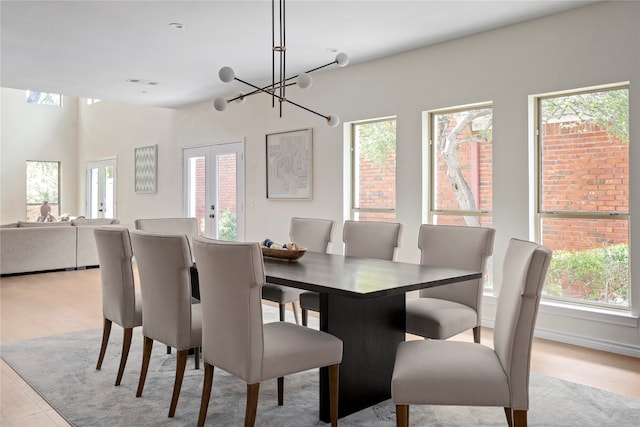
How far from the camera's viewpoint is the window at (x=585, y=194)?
12.6 ft

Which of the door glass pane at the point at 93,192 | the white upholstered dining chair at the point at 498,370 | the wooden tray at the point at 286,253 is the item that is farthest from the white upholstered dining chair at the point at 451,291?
the door glass pane at the point at 93,192

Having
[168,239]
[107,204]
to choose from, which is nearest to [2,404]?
[168,239]

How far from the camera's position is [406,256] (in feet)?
16.8

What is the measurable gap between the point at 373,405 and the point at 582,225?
2396mm

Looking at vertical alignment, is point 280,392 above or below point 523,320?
below

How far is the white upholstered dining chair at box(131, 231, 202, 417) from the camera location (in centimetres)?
250

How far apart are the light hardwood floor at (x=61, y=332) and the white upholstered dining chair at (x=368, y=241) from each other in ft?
3.48

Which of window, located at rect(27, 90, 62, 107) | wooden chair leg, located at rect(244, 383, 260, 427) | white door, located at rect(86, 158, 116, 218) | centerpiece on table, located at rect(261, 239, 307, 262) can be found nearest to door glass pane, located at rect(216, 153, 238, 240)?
white door, located at rect(86, 158, 116, 218)

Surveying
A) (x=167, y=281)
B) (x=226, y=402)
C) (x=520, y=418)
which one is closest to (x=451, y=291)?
(x=520, y=418)

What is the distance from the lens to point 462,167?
15.7ft

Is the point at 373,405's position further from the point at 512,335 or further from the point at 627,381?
the point at 627,381

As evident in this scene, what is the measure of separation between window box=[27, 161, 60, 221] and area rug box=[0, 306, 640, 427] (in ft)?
30.3

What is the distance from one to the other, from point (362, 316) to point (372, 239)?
1.17 m

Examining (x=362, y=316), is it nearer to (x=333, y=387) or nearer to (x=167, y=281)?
(x=333, y=387)
